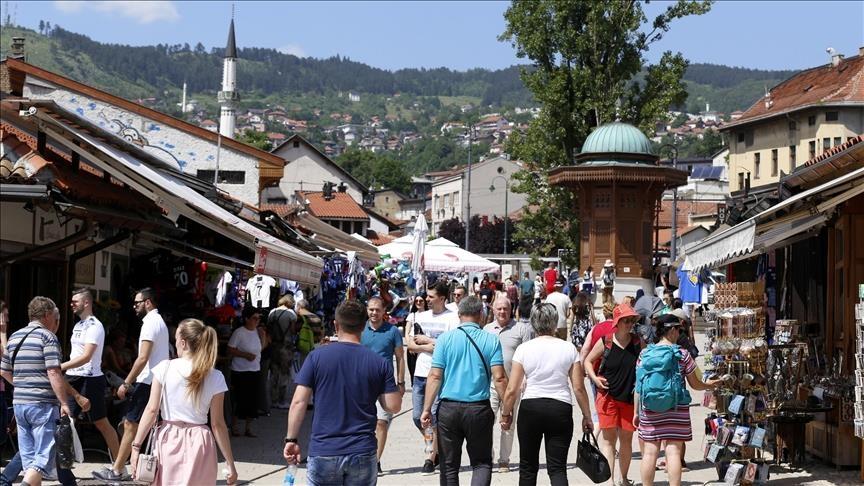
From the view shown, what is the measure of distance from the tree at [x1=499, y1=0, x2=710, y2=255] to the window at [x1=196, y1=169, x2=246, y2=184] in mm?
12123

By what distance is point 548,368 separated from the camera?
32.2 feet

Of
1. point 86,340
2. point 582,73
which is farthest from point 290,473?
point 582,73

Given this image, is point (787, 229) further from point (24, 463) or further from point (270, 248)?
point (24, 463)

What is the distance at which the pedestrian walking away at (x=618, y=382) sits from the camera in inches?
451

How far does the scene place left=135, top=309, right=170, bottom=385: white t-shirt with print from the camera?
11.6 meters

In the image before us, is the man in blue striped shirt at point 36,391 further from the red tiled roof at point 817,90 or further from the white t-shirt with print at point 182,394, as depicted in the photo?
the red tiled roof at point 817,90

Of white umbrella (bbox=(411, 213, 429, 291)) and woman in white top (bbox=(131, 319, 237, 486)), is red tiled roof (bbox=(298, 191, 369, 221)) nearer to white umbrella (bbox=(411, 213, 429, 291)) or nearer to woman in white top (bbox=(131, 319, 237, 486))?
white umbrella (bbox=(411, 213, 429, 291))

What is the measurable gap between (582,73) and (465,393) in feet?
119

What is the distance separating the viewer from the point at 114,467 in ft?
37.4

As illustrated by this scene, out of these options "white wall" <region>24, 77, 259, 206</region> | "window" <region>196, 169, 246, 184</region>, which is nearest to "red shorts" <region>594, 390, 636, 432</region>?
"white wall" <region>24, 77, 259, 206</region>

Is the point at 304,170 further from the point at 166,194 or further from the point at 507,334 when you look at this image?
the point at 507,334

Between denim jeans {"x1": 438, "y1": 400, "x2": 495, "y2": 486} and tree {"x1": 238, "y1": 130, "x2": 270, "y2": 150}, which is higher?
tree {"x1": 238, "y1": 130, "x2": 270, "y2": 150}

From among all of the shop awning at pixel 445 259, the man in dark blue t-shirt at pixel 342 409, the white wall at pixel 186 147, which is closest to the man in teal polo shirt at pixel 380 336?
the man in dark blue t-shirt at pixel 342 409

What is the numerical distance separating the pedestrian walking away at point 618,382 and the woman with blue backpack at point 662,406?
43 cm
